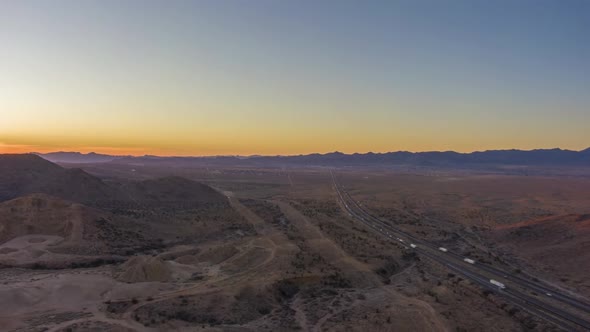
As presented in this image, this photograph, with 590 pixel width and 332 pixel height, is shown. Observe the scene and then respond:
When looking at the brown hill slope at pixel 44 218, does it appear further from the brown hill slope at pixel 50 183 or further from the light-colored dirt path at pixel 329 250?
the light-colored dirt path at pixel 329 250

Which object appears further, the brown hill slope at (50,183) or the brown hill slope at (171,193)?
the brown hill slope at (171,193)

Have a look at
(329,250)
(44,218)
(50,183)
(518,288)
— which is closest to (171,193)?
(50,183)

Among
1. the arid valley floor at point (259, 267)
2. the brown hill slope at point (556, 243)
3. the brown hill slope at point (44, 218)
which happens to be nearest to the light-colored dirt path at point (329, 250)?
the arid valley floor at point (259, 267)

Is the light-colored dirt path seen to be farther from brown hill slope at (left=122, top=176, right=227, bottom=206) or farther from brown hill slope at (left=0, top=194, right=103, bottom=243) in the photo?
brown hill slope at (left=122, top=176, right=227, bottom=206)

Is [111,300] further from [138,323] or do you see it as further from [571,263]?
[571,263]

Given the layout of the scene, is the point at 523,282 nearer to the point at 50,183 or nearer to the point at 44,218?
the point at 44,218

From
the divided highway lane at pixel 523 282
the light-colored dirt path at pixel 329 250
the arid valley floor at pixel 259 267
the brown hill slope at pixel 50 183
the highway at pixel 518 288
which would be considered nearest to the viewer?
the arid valley floor at pixel 259 267

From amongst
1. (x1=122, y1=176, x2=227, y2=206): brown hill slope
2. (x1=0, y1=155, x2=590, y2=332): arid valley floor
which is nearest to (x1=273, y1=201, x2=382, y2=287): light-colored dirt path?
(x1=0, y1=155, x2=590, y2=332): arid valley floor
